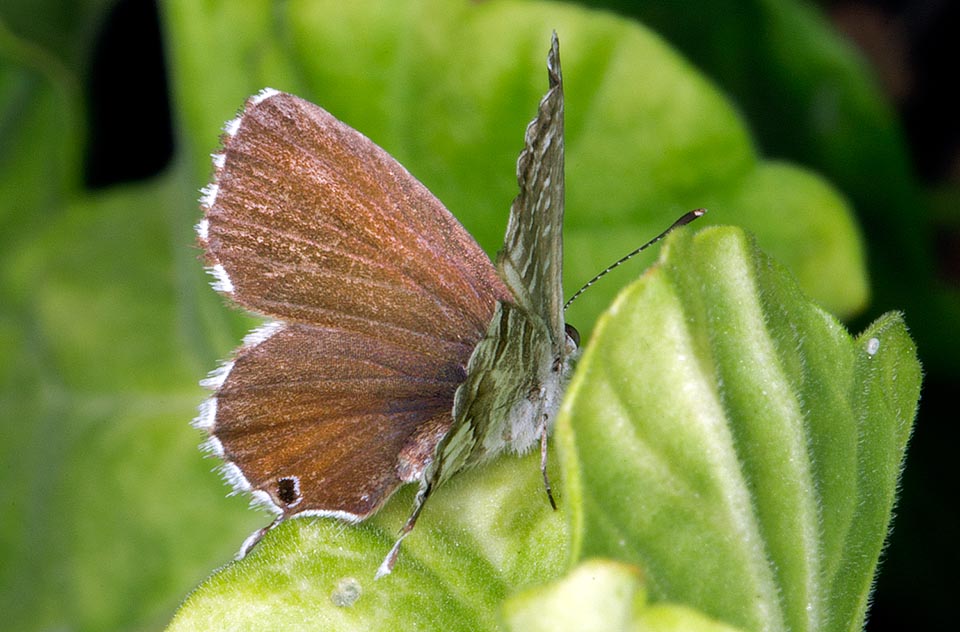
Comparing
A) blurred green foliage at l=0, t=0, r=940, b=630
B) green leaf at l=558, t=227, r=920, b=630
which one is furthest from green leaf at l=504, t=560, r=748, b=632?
blurred green foliage at l=0, t=0, r=940, b=630

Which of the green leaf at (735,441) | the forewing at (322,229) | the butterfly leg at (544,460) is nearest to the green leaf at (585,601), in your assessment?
the green leaf at (735,441)

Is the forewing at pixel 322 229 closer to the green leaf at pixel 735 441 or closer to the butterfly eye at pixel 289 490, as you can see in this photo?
the butterfly eye at pixel 289 490

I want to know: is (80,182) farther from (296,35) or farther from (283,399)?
(283,399)

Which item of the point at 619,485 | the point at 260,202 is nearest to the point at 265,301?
the point at 260,202

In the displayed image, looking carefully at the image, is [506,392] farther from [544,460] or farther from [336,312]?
[336,312]

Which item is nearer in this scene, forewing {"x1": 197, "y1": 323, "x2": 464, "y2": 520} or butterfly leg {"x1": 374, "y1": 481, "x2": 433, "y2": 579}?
butterfly leg {"x1": 374, "y1": 481, "x2": 433, "y2": 579}

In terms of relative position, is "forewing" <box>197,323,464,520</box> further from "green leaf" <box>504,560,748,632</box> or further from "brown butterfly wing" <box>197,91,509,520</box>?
"green leaf" <box>504,560,748,632</box>

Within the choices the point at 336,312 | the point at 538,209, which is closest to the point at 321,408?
the point at 336,312
